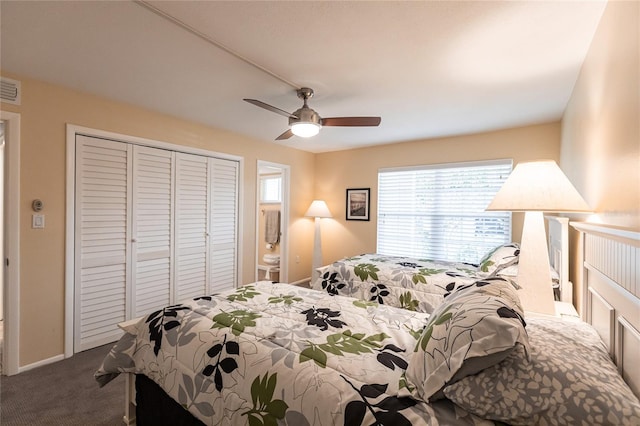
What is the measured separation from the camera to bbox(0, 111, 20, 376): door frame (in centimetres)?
240

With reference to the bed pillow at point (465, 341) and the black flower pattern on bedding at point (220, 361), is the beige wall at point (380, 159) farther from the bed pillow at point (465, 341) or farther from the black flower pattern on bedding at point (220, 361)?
the black flower pattern on bedding at point (220, 361)

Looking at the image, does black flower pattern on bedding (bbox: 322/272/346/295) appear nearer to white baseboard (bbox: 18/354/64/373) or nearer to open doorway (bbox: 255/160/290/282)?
open doorway (bbox: 255/160/290/282)

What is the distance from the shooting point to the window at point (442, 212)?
3.88m

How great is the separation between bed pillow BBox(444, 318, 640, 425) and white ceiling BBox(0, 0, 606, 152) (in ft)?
5.39

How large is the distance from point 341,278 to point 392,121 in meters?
1.91

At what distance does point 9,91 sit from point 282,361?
3.00 meters

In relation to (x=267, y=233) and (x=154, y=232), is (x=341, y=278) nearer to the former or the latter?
(x=154, y=232)

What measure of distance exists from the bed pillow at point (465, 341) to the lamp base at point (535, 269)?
70 centimetres

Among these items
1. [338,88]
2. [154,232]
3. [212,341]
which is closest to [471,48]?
[338,88]

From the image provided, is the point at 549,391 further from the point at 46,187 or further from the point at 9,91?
the point at 9,91

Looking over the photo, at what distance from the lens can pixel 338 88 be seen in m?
2.59

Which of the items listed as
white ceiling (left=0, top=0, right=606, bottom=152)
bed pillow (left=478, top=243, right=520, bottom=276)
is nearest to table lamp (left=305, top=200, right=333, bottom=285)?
white ceiling (left=0, top=0, right=606, bottom=152)

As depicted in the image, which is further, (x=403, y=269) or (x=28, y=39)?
(x=403, y=269)

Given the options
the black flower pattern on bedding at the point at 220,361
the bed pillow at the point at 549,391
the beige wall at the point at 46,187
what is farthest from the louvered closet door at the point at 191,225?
the bed pillow at the point at 549,391
